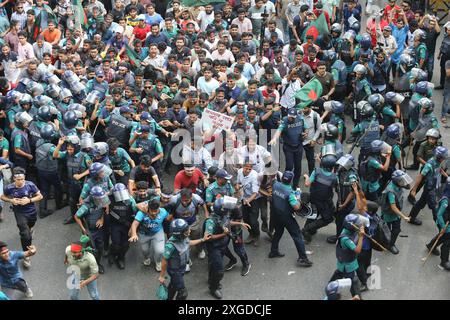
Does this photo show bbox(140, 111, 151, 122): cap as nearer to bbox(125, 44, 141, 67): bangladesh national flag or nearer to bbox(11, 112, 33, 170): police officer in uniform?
bbox(11, 112, 33, 170): police officer in uniform

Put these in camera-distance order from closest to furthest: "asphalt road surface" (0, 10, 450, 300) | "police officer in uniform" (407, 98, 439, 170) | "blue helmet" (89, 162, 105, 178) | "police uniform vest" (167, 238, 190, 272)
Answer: "police uniform vest" (167, 238, 190, 272) → "asphalt road surface" (0, 10, 450, 300) → "blue helmet" (89, 162, 105, 178) → "police officer in uniform" (407, 98, 439, 170)

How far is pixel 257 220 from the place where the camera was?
43.8ft

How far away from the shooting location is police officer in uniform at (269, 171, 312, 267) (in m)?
12.3

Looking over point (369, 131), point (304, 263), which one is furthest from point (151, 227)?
point (369, 131)

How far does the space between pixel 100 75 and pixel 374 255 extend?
626 centimetres

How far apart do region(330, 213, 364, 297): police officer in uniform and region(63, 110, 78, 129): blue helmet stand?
16.9 ft

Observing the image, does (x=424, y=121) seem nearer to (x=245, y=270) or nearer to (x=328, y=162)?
(x=328, y=162)

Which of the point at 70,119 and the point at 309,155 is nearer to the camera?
the point at 70,119

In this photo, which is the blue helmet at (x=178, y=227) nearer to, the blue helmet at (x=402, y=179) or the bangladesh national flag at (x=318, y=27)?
the blue helmet at (x=402, y=179)

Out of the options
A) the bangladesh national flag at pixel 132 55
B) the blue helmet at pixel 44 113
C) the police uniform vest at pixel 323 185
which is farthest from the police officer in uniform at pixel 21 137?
the police uniform vest at pixel 323 185

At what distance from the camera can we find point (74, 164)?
533 inches

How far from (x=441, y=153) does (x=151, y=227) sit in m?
4.85

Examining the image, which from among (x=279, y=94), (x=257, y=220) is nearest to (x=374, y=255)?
(x=257, y=220)

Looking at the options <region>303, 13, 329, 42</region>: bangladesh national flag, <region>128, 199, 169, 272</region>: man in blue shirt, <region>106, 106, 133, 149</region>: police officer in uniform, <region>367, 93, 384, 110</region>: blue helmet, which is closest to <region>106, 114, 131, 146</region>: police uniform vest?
<region>106, 106, 133, 149</region>: police officer in uniform
